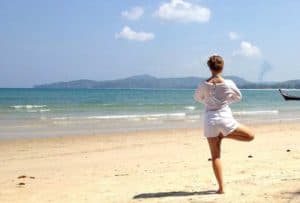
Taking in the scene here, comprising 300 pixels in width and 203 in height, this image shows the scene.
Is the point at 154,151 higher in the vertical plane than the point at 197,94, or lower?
lower

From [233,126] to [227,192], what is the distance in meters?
0.91

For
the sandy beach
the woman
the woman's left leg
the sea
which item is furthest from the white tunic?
the sea

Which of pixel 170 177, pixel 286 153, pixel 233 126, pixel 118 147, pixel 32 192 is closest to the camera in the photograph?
pixel 233 126

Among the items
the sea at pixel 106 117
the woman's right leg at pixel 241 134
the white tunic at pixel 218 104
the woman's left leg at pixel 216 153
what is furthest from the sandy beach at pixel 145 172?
the sea at pixel 106 117

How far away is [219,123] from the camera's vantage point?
618 centimetres

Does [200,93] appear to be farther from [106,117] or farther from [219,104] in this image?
[106,117]

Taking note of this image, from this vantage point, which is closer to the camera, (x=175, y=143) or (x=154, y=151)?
(x=154, y=151)

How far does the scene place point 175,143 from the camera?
47.9 feet

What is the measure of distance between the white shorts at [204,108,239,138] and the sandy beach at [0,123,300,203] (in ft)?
2.53

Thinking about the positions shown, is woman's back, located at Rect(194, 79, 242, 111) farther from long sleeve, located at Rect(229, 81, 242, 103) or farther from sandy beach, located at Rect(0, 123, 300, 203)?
sandy beach, located at Rect(0, 123, 300, 203)

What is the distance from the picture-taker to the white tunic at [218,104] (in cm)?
619

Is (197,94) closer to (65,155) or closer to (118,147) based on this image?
(65,155)

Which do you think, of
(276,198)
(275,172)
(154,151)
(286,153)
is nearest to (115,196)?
(276,198)

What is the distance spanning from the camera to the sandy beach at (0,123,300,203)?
6715 millimetres
